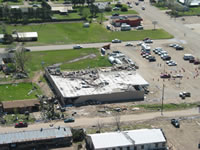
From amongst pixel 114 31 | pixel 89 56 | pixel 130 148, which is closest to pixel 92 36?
pixel 114 31

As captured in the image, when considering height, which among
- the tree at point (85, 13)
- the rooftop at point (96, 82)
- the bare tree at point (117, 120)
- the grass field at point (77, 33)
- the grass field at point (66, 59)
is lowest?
the bare tree at point (117, 120)

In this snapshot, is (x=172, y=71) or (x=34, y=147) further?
(x=172, y=71)

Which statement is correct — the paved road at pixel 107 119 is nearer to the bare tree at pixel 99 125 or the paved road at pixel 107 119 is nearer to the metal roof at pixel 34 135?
the bare tree at pixel 99 125

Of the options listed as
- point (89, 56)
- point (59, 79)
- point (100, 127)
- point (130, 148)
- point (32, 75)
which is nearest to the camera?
point (130, 148)

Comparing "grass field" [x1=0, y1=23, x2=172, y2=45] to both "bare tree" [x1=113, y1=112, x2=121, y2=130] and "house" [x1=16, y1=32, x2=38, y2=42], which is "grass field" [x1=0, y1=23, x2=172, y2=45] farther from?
"bare tree" [x1=113, y1=112, x2=121, y2=130]

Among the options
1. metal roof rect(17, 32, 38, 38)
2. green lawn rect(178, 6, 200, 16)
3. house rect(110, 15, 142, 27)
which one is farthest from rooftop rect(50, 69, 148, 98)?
green lawn rect(178, 6, 200, 16)

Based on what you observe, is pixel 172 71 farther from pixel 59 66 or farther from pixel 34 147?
pixel 34 147

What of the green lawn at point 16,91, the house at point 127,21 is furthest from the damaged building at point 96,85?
the house at point 127,21
